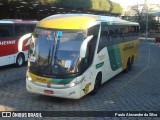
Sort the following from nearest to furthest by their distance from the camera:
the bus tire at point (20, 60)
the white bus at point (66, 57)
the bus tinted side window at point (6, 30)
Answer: the white bus at point (66, 57)
the bus tinted side window at point (6, 30)
the bus tire at point (20, 60)

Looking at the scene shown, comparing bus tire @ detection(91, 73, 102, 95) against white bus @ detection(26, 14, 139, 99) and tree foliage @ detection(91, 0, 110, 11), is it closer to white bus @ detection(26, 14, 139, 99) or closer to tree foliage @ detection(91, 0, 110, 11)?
white bus @ detection(26, 14, 139, 99)

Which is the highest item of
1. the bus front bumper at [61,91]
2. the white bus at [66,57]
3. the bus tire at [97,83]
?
the white bus at [66,57]

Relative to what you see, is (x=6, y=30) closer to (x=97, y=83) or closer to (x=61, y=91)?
(x=97, y=83)

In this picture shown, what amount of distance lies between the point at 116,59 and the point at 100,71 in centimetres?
273

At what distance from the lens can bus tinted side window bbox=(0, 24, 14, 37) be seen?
16.8 meters

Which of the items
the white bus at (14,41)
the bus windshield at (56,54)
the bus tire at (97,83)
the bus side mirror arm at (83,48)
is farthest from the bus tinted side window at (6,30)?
the bus side mirror arm at (83,48)

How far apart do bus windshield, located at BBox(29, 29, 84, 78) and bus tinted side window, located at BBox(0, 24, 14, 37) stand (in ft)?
23.2

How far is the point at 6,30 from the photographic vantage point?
678 inches

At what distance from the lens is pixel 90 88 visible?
10914 mm

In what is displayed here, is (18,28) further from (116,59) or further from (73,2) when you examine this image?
(73,2)

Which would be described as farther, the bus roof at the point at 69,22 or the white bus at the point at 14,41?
the white bus at the point at 14,41

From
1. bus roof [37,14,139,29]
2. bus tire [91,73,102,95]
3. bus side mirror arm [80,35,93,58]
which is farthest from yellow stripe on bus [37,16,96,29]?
bus tire [91,73,102,95]

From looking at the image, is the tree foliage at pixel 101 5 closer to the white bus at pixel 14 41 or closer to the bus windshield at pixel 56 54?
the white bus at pixel 14 41

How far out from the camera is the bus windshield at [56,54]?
32.3 ft
